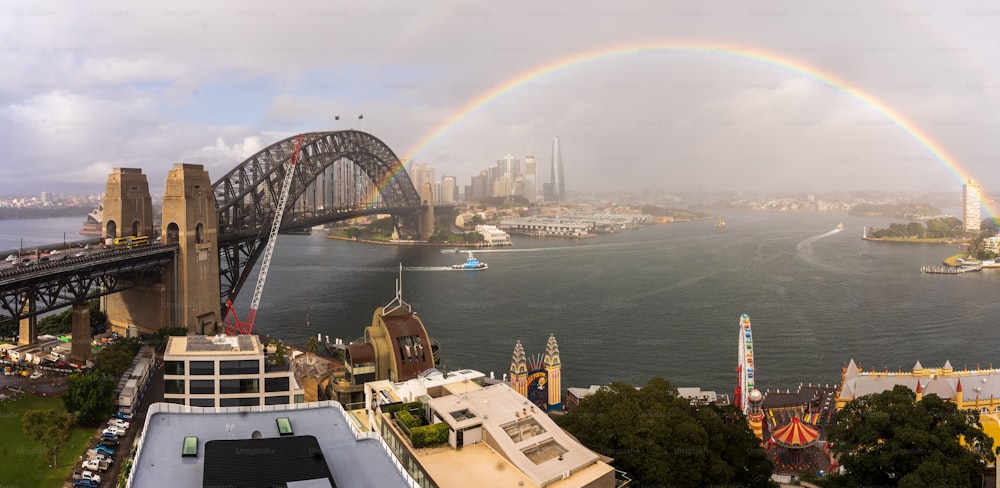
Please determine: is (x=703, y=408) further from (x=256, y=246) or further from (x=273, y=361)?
(x=256, y=246)

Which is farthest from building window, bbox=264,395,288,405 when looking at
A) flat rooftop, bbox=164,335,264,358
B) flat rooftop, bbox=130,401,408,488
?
flat rooftop, bbox=130,401,408,488

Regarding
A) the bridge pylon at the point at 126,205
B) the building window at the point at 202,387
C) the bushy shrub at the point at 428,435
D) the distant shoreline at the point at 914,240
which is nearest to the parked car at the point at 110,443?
the building window at the point at 202,387

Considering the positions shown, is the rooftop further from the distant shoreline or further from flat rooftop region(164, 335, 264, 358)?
the distant shoreline

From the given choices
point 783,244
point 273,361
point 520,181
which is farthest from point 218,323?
point 520,181

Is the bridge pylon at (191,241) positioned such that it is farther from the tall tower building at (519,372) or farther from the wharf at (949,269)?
the wharf at (949,269)

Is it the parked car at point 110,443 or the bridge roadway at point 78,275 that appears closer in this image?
the parked car at point 110,443

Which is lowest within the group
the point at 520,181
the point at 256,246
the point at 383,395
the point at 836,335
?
the point at 836,335

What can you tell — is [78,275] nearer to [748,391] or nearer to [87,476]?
[87,476]
